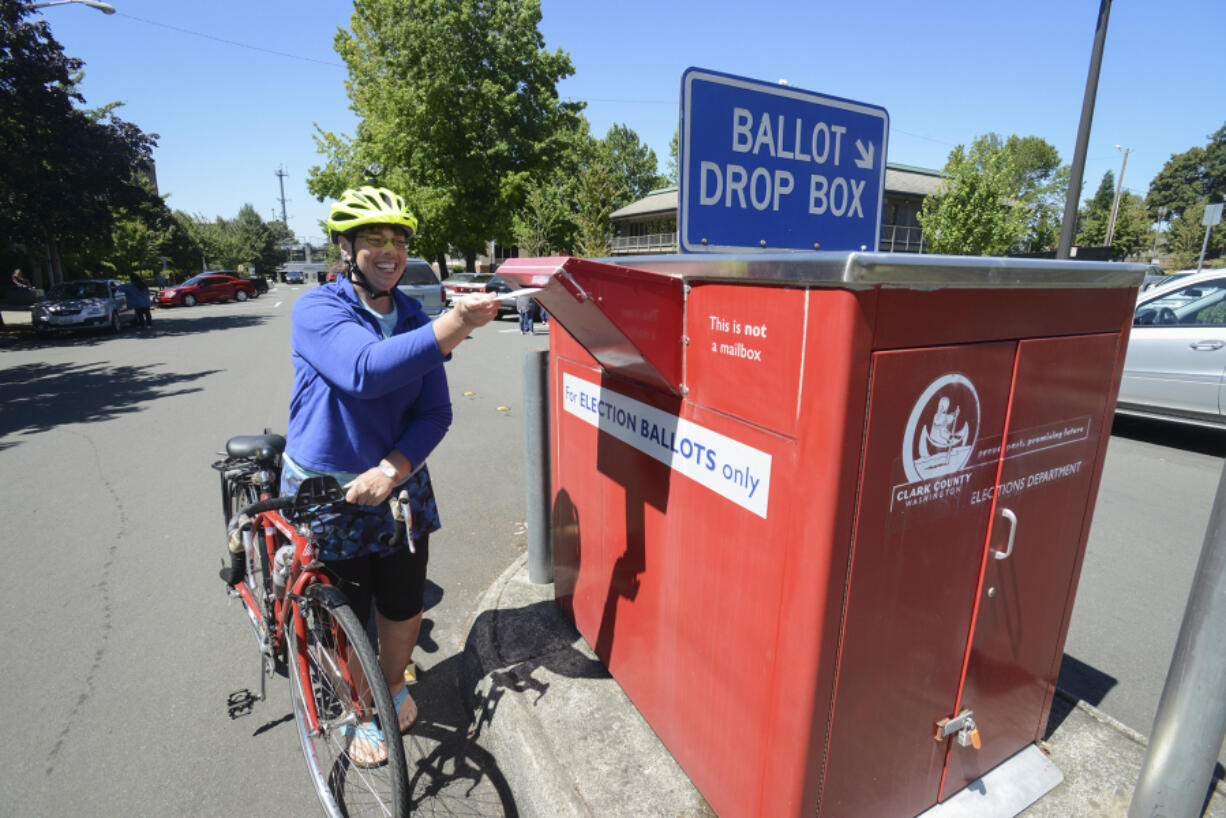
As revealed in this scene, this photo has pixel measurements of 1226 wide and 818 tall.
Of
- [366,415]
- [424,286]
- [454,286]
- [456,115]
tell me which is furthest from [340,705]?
[456,115]

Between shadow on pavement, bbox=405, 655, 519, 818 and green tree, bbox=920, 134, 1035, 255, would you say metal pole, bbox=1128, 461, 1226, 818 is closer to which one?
shadow on pavement, bbox=405, 655, 519, 818

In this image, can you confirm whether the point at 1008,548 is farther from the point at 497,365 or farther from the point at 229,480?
the point at 497,365

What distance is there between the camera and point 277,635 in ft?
8.45

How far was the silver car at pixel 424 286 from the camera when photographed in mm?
15781

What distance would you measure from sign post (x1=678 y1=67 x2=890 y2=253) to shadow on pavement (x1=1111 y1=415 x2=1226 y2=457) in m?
5.91

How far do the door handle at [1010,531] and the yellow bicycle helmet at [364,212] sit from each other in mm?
2075

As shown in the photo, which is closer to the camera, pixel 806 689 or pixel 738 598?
pixel 806 689

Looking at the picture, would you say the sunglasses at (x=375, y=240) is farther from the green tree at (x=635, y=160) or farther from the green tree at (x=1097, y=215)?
the green tree at (x=635, y=160)

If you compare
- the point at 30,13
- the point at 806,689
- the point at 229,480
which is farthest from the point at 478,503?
the point at 30,13

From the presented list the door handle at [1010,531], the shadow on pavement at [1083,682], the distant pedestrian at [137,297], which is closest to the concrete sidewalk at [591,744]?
the shadow on pavement at [1083,682]

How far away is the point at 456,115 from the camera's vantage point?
1107 inches

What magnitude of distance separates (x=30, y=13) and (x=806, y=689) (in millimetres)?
24249

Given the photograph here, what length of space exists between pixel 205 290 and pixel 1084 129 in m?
35.9

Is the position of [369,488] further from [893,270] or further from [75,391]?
[75,391]
